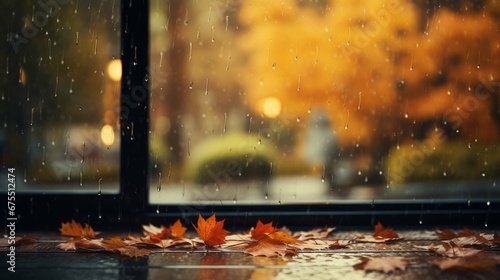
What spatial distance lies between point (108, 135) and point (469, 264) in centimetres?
174

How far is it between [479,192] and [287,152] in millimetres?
1019

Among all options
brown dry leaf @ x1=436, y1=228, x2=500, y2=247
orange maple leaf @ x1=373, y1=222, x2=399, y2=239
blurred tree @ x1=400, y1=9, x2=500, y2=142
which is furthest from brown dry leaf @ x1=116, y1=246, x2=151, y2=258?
blurred tree @ x1=400, y1=9, x2=500, y2=142

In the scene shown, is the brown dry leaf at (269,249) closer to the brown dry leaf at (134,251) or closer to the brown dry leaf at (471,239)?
the brown dry leaf at (134,251)

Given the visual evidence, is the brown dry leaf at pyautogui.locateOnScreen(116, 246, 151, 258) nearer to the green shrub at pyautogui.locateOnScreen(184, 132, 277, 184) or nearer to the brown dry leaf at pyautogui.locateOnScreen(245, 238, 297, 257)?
the brown dry leaf at pyautogui.locateOnScreen(245, 238, 297, 257)

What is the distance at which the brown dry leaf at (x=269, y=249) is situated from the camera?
206 centimetres

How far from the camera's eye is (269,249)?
6.91 ft

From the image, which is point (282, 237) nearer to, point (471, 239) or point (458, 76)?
point (471, 239)

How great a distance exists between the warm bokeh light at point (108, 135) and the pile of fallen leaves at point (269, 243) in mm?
435

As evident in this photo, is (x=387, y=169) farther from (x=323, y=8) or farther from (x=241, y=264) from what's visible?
(x=241, y=264)

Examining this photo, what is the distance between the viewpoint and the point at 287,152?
116 inches

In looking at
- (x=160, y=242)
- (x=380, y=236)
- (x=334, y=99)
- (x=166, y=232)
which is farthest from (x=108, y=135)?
(x=380, y=236)

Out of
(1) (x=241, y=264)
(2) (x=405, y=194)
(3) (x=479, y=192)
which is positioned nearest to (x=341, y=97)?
(2) (x=405, y=194)

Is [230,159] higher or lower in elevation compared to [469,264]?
higher

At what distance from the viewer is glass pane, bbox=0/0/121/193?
106 inches
